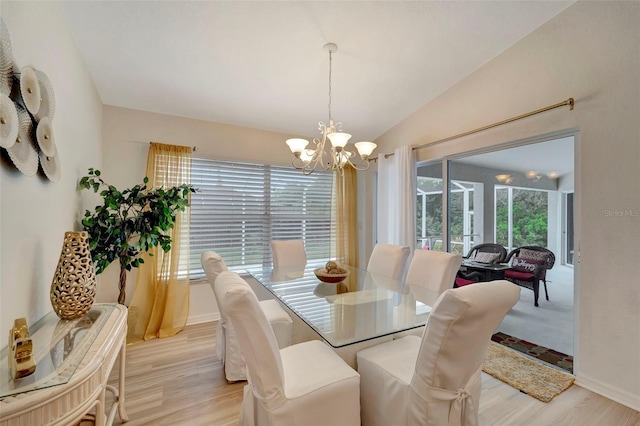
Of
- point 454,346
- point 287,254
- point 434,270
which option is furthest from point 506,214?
point 287,254

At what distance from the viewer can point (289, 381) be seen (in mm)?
1358

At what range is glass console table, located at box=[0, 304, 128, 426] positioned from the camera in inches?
34.9

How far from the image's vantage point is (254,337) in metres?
1.18

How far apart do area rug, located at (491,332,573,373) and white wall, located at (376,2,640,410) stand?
0.22 metres

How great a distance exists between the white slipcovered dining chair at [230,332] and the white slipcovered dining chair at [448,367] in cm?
99

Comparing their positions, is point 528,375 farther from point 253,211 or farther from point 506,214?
point 253,211

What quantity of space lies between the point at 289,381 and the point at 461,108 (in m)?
3.15

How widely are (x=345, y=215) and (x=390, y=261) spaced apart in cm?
162

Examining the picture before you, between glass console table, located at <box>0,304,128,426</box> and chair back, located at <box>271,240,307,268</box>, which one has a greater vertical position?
chair back, located at <box>271,240,307,268</box>

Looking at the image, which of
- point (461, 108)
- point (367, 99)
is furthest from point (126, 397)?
point (461, 108)

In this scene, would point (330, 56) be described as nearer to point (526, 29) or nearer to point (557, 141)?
point (526, 29)

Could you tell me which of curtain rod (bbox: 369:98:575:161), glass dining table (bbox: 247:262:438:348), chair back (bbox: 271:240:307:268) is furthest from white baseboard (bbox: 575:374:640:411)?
chair back (bbox: 271:240:307:268)

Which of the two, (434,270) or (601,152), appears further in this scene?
(434,270)

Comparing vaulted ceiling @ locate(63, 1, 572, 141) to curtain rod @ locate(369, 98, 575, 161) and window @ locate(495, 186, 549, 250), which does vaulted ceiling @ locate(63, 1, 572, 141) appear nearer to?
curtain rod @ locate(369, 98, 575, 161)
